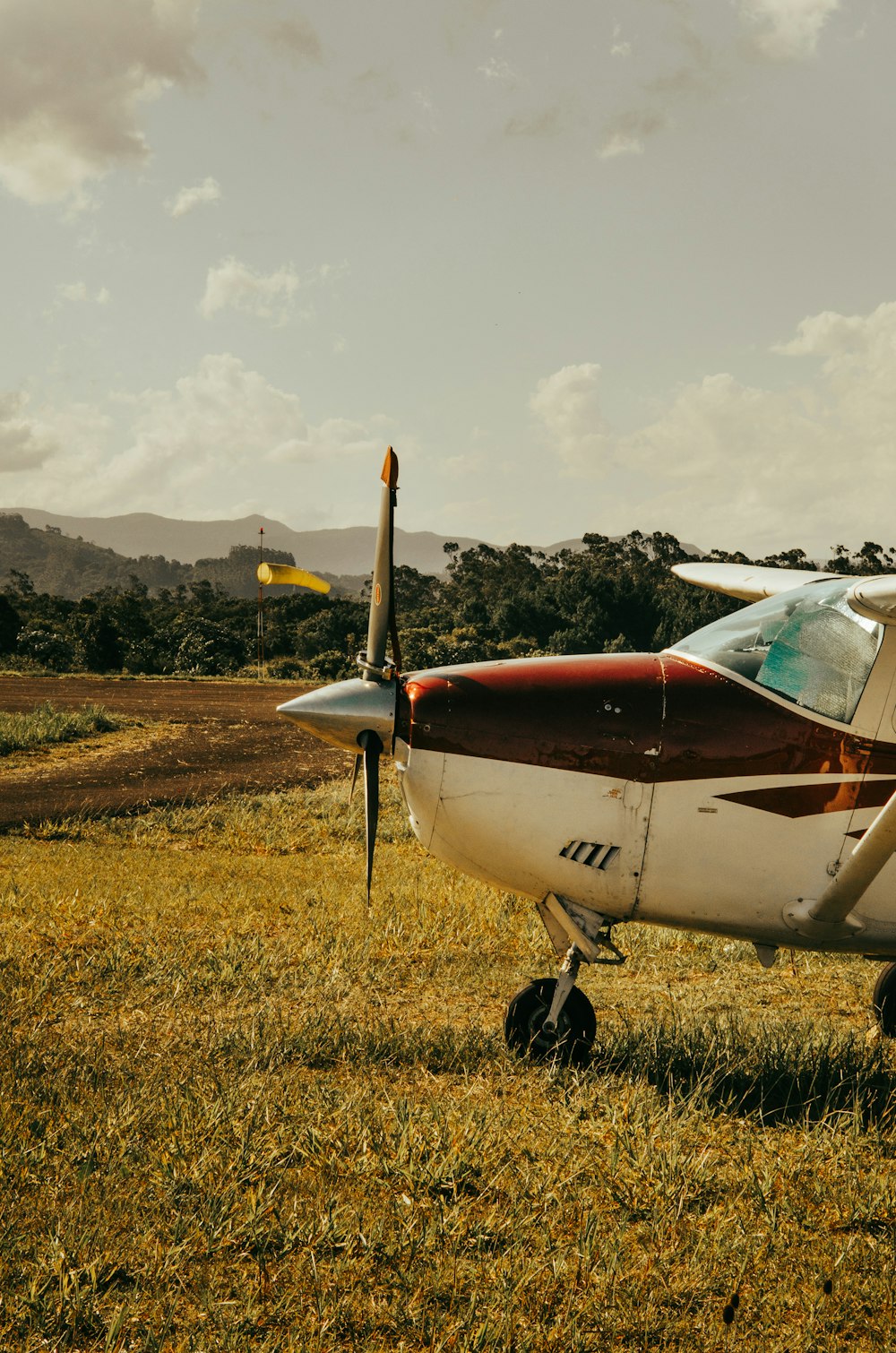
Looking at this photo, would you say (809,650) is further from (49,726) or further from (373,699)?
(49,726)

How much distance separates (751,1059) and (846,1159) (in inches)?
43.9

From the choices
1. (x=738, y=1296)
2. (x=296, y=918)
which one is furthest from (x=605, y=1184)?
(x=296, y=918)

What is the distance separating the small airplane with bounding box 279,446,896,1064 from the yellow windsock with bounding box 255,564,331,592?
897 mm

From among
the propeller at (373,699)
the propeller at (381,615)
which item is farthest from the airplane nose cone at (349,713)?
the propeller at (381,615)

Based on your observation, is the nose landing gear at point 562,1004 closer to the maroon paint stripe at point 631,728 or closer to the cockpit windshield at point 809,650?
the maroon paint stripe at point 631,728

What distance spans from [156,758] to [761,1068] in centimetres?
1624

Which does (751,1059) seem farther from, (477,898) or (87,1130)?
(477,898)

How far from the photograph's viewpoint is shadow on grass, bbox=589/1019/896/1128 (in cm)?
→ 486

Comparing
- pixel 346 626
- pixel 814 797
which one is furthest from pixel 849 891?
pixel 346 626

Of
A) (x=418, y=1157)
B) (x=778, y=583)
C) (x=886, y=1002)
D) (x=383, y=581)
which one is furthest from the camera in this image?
(x=778, y=583)

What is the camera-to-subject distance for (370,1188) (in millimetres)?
3840

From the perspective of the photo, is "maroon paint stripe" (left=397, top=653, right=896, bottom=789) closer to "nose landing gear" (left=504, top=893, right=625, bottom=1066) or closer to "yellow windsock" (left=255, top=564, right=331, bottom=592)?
"nose landing gear" (left=504, top=893, right=625, bottom=1066)

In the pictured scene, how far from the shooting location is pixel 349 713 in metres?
4.95

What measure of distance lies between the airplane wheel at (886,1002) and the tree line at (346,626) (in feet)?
101
